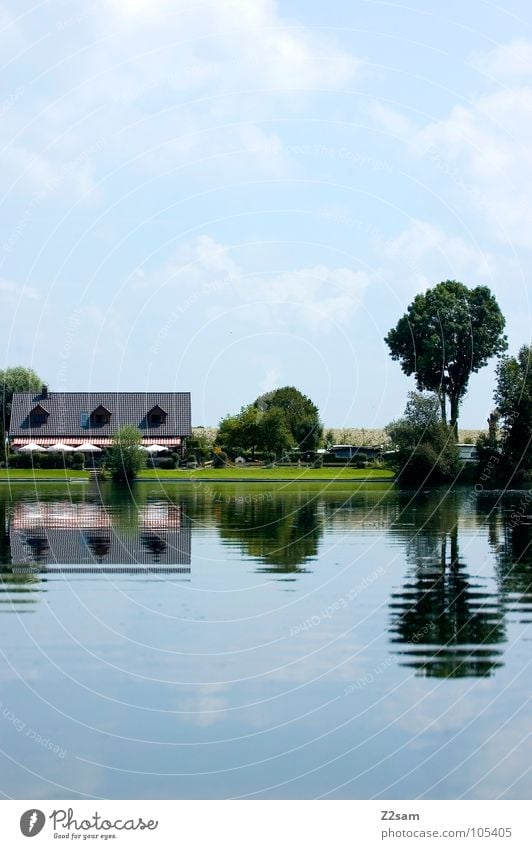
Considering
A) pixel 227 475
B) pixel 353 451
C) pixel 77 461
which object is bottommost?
pixel 227 475

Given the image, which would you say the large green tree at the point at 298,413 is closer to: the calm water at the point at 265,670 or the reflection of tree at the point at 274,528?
the reflection of tree at the point at 274,528

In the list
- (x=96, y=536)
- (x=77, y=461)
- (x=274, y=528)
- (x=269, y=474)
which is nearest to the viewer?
(x=96, y=536)

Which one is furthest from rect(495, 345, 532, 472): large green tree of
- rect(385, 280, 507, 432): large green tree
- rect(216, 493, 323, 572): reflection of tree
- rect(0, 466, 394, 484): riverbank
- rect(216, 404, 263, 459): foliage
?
Result: rect(216, 404, 263, 459): foliage

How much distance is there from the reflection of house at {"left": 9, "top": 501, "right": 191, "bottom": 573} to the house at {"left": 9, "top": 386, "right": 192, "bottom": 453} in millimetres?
62564

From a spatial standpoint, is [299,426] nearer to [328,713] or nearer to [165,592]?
[165,592]

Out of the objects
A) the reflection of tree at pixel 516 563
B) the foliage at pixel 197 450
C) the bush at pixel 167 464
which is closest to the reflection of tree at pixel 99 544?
the reflection of tree at pixel 516 563

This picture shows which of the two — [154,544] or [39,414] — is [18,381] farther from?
[154,544]

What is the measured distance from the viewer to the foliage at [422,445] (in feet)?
270

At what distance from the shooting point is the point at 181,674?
17297mm

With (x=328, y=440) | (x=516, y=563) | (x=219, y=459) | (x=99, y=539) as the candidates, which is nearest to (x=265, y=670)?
(x=516, y=563)

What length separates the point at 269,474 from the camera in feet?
306

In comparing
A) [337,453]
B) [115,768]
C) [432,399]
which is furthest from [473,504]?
[337,453]

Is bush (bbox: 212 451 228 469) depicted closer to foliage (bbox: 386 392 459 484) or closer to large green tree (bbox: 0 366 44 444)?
foliage (bbox: 386 392 459 484)

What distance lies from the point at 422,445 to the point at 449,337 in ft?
76.8
